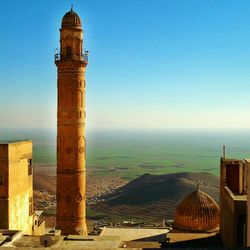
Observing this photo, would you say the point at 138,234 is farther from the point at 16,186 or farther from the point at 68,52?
the point at 68,52

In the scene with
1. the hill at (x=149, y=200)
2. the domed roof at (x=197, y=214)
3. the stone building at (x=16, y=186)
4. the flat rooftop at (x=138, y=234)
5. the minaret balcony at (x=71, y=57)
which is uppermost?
the minaret balcony at (x=71, y=57)

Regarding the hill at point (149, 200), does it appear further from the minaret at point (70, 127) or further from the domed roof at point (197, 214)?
the minaret at point (70, 127)

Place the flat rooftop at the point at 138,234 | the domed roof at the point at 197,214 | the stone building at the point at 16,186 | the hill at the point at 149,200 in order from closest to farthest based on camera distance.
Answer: the stone building at the point at 16,186, the domed roof at the point at 197,214, the flat rooftop at the point at 138,234, the hill at the point at 149,200

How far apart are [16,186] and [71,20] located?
9322mm

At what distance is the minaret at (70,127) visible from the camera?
22.7 meters

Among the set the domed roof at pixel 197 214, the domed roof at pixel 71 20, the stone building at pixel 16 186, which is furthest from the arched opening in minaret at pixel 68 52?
the domed roof at pixel 197 214

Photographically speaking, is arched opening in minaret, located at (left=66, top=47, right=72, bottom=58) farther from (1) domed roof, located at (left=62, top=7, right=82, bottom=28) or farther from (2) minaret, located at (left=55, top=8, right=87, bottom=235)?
(1) domed roof, located at (left=62, top=7, right=82, bottom=28)

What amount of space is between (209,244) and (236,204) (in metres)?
5.69

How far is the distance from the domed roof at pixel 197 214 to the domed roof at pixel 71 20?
1069 cm

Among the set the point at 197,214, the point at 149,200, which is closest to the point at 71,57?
the point at 197,214

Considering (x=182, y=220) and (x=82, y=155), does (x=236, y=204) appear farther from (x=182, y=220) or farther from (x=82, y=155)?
(x=82, y=155)

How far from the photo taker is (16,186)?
728 inches

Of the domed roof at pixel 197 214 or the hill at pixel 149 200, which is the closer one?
the domed roof at pixel 197 214

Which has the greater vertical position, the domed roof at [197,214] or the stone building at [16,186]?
the stone building at [16,186]
